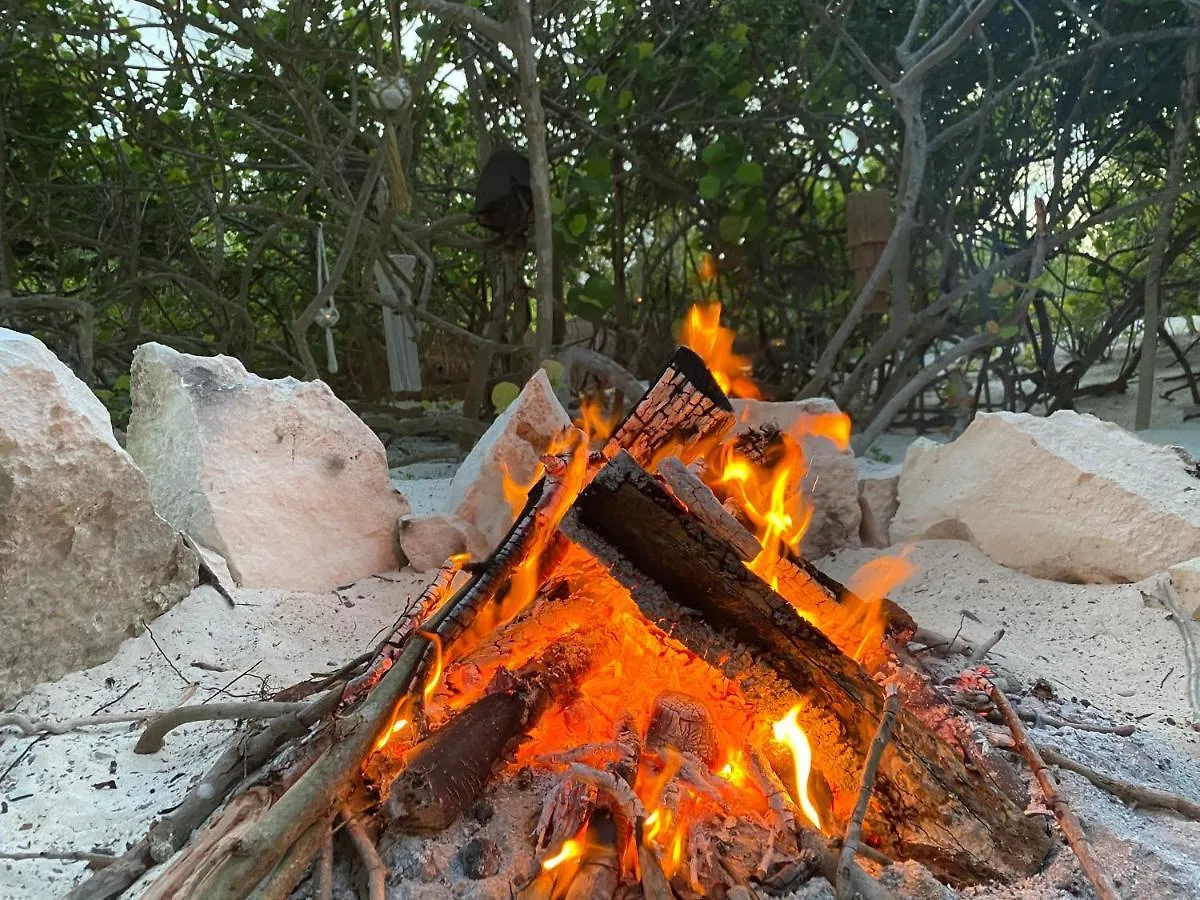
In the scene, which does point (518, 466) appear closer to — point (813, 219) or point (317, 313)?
point (317, 313)

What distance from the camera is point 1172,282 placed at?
4336 mm

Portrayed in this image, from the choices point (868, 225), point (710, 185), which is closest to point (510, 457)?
point (710, 185)

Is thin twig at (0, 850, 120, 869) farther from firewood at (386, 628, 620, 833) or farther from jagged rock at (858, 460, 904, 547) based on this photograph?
jagged rock at (858, 460, 904, 547)

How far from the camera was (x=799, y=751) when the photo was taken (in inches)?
50.5

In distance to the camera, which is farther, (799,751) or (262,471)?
(262,471)

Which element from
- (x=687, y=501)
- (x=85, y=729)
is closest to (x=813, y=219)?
(x=687, y=501)

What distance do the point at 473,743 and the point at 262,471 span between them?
1374mm

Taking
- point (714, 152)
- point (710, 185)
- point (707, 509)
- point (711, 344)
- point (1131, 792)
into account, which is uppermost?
point (714, 152)

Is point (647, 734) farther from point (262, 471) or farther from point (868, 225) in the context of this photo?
point (868, 225)

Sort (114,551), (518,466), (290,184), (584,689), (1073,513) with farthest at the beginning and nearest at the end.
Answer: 1. (290,184)
2. (518,466)
3. (1073,513)
4. (114,551)
5. (584,689)

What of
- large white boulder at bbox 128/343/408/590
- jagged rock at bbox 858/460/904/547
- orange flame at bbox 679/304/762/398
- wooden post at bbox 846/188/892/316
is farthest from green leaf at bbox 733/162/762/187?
large white boulder at bbox 128/343/408/590

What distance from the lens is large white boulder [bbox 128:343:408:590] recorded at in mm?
2303

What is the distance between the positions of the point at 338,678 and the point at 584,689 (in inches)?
18.3

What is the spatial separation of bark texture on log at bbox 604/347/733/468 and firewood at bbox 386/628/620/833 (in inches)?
16.2
